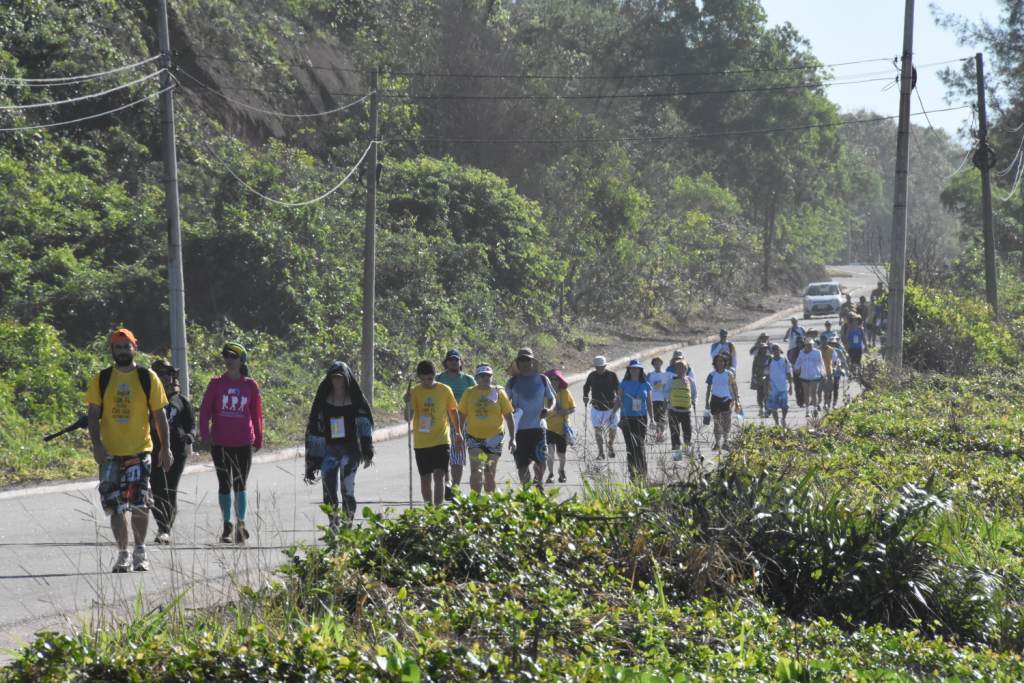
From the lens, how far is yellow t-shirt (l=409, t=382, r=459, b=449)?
39.7 ft

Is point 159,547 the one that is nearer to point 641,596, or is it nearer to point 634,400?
point 641,596

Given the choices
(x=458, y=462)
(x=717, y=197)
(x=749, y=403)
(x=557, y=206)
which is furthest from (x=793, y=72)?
(x=458, y=462)

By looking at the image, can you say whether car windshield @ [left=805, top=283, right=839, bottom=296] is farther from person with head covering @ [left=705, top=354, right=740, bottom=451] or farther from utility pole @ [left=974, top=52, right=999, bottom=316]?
person with head covering @ [left=705, top=354, right=740, bottom=451]

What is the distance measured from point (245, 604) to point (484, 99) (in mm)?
37301

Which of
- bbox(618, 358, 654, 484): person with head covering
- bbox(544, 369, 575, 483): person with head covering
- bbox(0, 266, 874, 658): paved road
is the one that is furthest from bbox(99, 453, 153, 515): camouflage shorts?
bbox(618, 358, 654, 484): person with head covering

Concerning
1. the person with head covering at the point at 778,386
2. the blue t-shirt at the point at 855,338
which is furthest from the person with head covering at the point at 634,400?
the blue t-shirt at the point at 855,338

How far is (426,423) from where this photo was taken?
12.1 meters

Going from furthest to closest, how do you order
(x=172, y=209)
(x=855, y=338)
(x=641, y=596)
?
(x=855, y=338) → (x=172, y=209) → (x=641, y=596)

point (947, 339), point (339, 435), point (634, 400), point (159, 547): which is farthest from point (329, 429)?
point (947, 339)

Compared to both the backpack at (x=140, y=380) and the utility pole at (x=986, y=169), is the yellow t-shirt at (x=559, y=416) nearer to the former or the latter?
the backpack at (x=140, y=380)

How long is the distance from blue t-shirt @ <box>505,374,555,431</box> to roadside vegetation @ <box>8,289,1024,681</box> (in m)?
2.95

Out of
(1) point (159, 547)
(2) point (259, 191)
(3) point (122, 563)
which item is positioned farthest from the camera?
(2) point (259, 191)

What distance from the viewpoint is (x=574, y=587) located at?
7.42 meters

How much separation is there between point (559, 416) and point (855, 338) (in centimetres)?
1391
